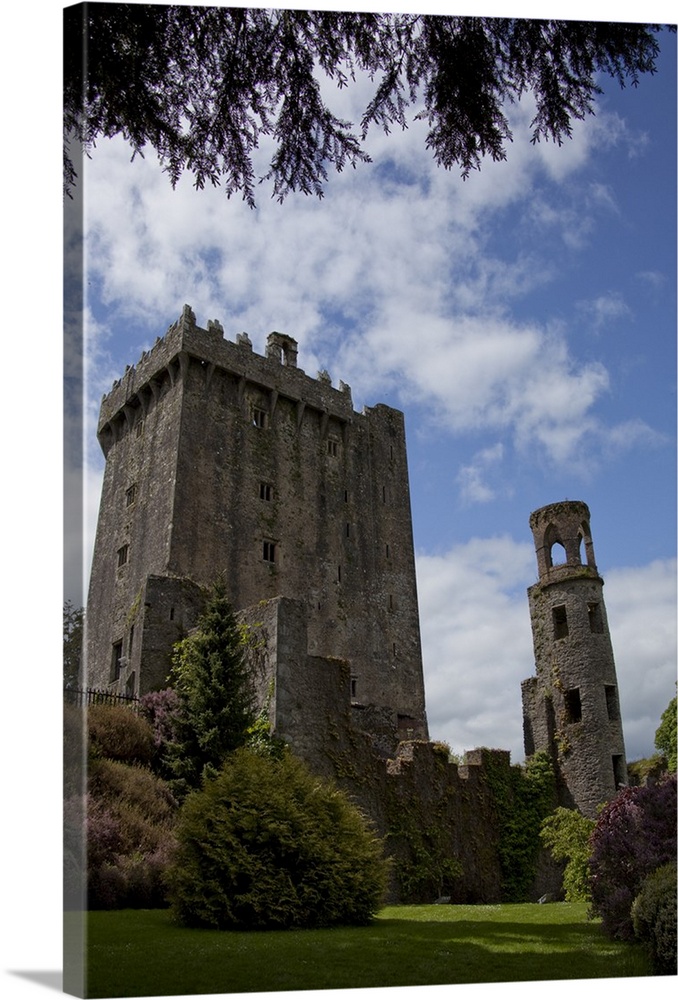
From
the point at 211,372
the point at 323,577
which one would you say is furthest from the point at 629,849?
the point at 211,372

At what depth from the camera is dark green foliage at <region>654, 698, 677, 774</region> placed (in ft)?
49.6

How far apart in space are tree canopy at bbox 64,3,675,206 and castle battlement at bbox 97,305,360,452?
66.1 feet

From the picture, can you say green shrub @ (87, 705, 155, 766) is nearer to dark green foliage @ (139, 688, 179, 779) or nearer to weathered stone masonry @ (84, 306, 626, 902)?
dark green foliage @ (139, 688, 179, 779)

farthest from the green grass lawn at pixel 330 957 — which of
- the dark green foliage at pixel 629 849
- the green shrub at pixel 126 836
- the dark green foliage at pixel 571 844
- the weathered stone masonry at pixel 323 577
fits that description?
the weathered stone masonry at pixel 323 577

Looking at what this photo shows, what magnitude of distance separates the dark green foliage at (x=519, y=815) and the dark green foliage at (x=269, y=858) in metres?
12.8

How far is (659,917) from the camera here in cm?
864

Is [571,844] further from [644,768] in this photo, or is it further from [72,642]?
[72,642]

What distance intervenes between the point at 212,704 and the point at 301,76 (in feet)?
36.1

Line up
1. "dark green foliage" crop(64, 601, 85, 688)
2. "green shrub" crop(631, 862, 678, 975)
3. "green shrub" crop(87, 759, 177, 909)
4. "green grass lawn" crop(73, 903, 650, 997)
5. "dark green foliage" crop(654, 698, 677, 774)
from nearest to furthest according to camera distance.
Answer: "green grass lawn" crop(73, 903, 650, 997)
"dark green foliage" crop(64, 601, 85, 688)
"green shrub" crop(631, 862, 678, 975)
"green shrub" crop(87, 759, 177, 909)
"dark green foliage" crop(654, 698, 677, 774)

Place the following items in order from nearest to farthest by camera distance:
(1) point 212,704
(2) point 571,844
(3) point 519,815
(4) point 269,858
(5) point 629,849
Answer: (5) point 629,849 < (4) point 269,858 < (1) point 212,704 < (2) point 571,844 < (3) point 519,815

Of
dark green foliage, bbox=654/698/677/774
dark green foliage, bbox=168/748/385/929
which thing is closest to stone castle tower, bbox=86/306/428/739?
dark green foliage, bbox=654/698/677/774

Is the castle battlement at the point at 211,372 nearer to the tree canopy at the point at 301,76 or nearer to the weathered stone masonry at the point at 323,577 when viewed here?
the weathered stone masonry at the point at 323,577

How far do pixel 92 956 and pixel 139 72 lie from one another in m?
7.64
